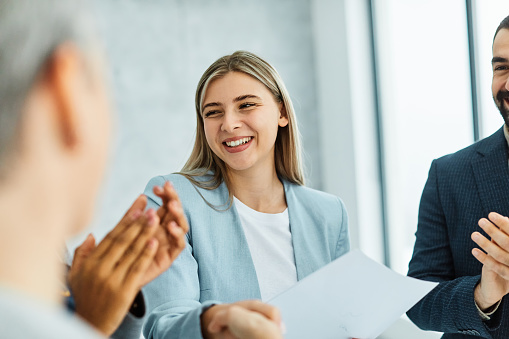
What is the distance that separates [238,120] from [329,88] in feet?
9.40

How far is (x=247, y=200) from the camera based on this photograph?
192cm

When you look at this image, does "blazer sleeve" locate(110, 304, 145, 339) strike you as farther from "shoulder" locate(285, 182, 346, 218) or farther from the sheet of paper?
"shoulder" locate(285, 182, 346, 218)

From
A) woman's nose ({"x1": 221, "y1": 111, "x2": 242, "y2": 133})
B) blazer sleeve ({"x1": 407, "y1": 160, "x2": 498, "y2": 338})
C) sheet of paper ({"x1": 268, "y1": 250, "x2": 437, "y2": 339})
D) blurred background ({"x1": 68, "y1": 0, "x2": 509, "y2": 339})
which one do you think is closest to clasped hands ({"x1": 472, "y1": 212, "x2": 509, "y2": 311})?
blazer sleeve ({"x1": 407, "y1": 160, "x2": 498, "y2": 338})

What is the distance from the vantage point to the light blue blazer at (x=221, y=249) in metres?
1.53

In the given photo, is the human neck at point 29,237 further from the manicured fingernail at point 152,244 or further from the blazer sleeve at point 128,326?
the blazer sleeve at point 128,326

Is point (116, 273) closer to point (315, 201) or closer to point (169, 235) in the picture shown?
point (169, 235)

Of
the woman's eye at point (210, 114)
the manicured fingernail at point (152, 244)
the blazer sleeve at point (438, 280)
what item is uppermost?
the woman's eye at point (210, 114)

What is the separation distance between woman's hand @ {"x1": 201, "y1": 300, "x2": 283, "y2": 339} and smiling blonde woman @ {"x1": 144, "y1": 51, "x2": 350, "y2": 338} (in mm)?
562

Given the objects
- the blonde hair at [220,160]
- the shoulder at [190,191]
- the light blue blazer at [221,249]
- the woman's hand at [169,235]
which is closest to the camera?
the woman's hand at [169,235]

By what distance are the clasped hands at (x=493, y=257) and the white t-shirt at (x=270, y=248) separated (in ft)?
1.95

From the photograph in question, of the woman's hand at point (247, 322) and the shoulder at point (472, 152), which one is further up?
the shoulder at point (472, 152)

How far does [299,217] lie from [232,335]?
0.94m

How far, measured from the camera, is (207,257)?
170 centimetres

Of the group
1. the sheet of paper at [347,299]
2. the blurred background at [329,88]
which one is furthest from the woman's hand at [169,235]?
the blurred background at [329,88]
